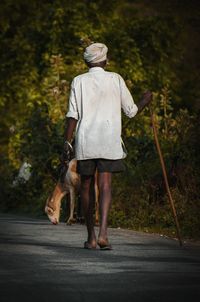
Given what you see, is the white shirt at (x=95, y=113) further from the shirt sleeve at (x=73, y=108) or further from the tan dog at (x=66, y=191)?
the tan dog at (x=66, y=191)

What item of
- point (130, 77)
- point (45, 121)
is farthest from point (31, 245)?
point (130, 77)

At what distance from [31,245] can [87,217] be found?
697 millimetres

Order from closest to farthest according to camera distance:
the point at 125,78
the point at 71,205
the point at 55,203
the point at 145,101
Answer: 1. the point at 145,101
2. the point at 71,205
3. the point at 55,203
4. the point at 125,78

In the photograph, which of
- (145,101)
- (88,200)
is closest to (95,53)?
(145,101)

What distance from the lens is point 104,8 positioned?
31.0m

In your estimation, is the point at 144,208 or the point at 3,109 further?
the point at 3,109

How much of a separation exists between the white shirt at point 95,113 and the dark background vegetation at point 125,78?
174 inches

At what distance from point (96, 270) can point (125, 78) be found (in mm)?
18898

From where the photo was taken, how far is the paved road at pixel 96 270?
8305 millimetres

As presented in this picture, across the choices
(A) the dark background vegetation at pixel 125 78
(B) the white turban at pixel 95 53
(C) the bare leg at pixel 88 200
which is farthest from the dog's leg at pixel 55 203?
(B) the white turban at pixel 95 53

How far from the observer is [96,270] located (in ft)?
32.5

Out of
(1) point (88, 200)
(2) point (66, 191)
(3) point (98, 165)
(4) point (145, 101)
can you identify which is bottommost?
(2) point (66, 191)

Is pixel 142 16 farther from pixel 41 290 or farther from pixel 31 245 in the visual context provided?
pixel 41 290

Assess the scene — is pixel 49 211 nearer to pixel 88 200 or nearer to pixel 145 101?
pixel 88 200
